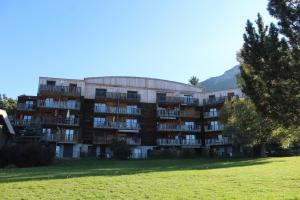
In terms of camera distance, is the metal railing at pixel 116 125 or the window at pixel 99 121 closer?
the metal railing at pixel 116 125

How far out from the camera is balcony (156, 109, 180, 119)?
66.1m

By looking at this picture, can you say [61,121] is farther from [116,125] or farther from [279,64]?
[279,64]

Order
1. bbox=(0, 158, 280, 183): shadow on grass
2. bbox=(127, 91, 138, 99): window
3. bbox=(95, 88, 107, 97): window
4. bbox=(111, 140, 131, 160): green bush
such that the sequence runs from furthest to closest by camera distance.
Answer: bbox=(127, 91, 138, 99): window
bbox=(95, 88, 107, 97): window
bbox=(111, 140, 131, 160): green bush
bbox=(0, 158, 280, 183): shadow on grass

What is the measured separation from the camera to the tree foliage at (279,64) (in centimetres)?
1585

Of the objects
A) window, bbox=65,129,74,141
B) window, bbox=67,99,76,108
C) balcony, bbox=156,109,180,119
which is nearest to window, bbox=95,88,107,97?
window, bbox=67,99,76,108

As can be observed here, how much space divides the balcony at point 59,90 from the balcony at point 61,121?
3.98 m

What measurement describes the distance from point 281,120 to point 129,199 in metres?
7.19

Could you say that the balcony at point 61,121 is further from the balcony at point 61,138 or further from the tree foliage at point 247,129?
the tree foliage at point 247,129

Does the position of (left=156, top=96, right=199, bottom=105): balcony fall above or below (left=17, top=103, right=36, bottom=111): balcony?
above

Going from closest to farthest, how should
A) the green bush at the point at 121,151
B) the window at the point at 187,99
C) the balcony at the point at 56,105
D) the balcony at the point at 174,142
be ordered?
the green bush at the point at 121,151, the balcony at the point at 56,105, the balcony at the point at 174,142, the window at the point at 187,99

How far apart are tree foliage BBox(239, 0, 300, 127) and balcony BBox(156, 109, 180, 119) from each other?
4912 cm

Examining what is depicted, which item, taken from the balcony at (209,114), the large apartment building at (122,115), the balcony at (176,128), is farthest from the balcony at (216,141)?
the balcony at (209,114)

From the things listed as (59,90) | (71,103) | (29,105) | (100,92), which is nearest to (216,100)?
(100,92)

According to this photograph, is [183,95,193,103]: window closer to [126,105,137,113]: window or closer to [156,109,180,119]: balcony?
[156,109,180,119]: balcony
